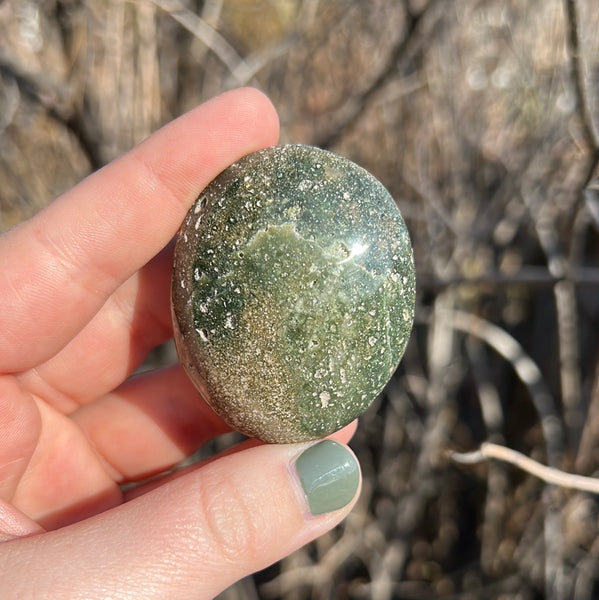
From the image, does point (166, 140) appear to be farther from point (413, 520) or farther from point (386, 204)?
point (413, 520)

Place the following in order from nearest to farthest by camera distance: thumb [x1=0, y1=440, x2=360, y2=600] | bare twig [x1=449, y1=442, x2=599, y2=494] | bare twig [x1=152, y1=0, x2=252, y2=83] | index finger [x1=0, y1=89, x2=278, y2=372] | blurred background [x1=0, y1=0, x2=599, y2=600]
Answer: thumb [x1=0, y1=440, x2=360, y2=600]
bare twig [x1=449, y1=442, x2=599, y2=494]
index finger [x1=0, y1=89, x2=278, y2=372]
bare twig [x1=152, y1=0, x2=252, y2=83]
blurred background [x1=0, y1=0, x2=599, y2=600]

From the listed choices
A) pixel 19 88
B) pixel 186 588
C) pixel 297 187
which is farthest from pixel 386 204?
pixel 19 88

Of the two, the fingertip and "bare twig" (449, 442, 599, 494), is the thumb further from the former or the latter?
the fingertip

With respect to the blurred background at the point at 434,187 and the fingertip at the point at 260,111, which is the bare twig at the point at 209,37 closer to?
the blurred background at the point at 434,187

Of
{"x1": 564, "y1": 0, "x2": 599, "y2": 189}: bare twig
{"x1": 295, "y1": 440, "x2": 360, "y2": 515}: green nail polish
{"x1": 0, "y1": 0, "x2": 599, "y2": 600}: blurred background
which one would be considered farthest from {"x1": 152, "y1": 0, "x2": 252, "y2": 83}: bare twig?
{"x1": 295, "y1": 440, "x2": 360, "y2": 515}: green nail polish

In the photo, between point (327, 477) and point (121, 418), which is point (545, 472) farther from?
point (121, 418)

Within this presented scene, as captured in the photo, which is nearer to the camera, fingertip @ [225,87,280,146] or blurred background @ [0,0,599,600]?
fingertip @ [225,87,280,146]
